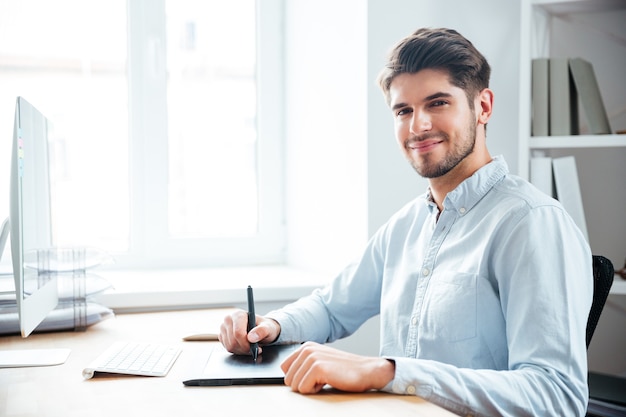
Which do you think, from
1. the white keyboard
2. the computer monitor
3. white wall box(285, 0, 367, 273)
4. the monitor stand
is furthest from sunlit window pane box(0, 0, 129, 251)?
the white keyboard

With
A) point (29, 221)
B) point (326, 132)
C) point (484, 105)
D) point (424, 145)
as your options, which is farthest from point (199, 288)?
point (484, 105)

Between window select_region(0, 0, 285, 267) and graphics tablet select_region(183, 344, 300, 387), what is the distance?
115cm

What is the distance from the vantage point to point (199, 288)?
2.08 metres

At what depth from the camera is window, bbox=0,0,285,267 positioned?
2.38 meters

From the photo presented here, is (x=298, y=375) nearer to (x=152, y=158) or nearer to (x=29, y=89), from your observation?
(x=152, y=158)

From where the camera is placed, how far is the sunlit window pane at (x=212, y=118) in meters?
2.51

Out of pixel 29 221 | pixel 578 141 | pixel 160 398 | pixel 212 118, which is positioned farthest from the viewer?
pixel 212 118

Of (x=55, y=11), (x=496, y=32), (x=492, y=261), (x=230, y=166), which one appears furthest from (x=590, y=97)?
(x=55, y=11)

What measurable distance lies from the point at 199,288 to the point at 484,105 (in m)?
1.03

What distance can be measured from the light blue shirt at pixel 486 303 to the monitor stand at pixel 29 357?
46cm

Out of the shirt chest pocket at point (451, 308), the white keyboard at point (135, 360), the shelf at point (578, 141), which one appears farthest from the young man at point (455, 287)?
the shelf at point (578, 141)

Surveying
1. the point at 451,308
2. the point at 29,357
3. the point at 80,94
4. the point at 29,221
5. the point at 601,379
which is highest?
the point at 80,94

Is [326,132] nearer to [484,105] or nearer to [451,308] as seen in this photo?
[484,105]

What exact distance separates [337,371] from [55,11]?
6.01 ft
